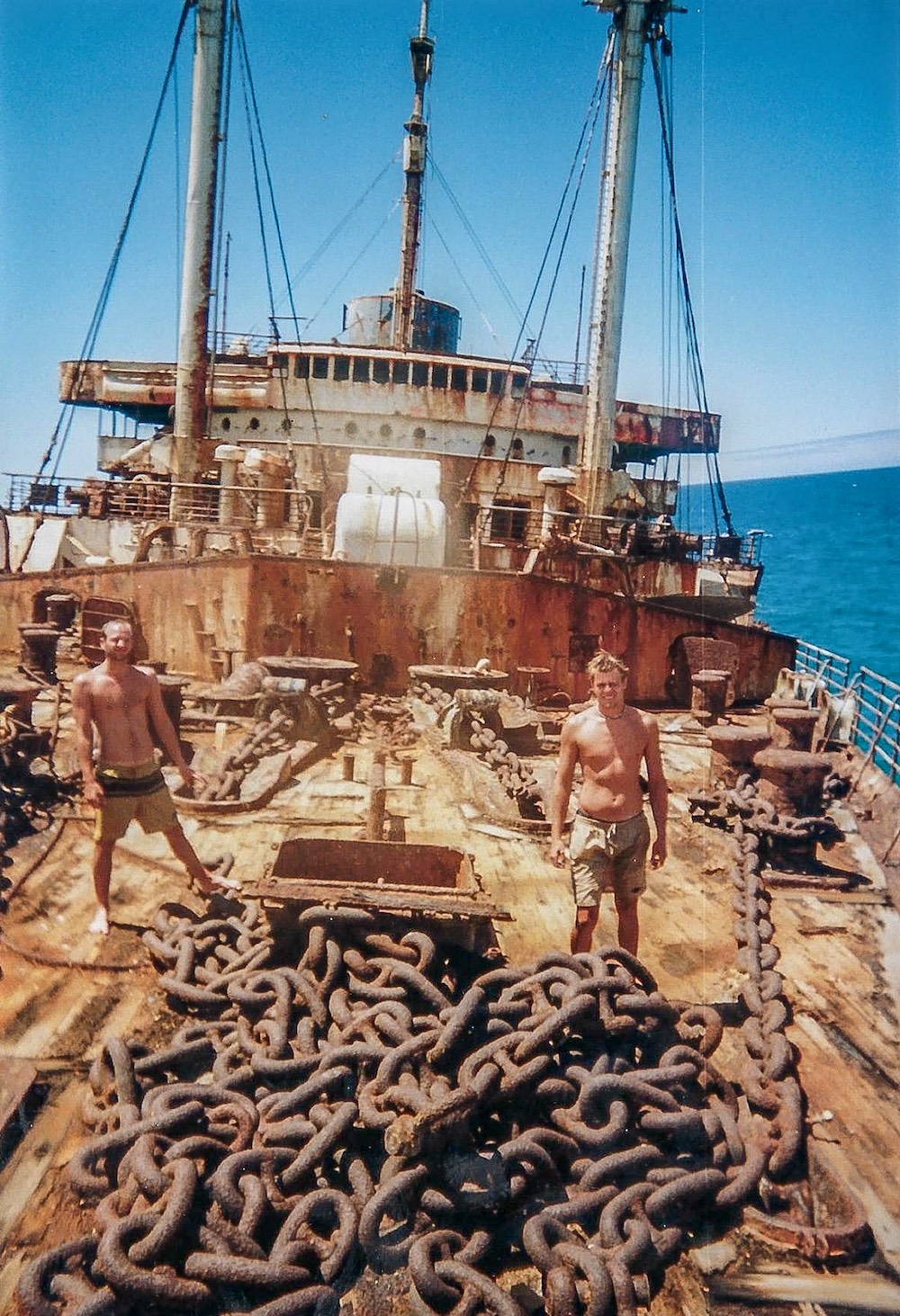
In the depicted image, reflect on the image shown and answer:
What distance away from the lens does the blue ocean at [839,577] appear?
3716cm

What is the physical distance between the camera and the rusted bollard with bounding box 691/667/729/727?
9.98 m

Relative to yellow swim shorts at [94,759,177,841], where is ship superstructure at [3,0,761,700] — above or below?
above

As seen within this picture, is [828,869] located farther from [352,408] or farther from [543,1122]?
[352,408]

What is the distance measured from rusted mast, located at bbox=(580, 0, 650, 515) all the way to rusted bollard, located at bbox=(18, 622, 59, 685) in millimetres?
12072

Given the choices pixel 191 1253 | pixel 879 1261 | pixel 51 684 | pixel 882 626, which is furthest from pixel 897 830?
pixel 882 626

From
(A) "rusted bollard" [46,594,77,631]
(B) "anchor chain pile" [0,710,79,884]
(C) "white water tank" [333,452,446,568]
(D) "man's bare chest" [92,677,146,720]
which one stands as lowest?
(B) "anchor chain pile" [0,710,79,884]

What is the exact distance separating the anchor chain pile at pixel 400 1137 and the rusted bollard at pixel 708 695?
6.67 meters

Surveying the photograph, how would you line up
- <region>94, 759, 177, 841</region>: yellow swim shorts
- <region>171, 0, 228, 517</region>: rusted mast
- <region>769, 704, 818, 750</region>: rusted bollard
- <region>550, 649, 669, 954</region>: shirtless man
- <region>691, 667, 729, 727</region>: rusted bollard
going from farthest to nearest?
<region>171, 0, 228, 517</region>: rusted mast, <region>691, 667, 729, 727</region>: rusted bollard, <region>769, 704, 818, 750</region>: rusted bollard, <region>94, 759, 177, 841</region>: yellow swim shorts, <region>550, 649, 669, 954</region>: shirtless man

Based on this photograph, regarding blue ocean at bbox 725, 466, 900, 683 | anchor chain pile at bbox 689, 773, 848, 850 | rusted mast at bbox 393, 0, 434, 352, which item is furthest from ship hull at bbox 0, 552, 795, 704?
blue ocean at bbox 725, 466, 900, 683

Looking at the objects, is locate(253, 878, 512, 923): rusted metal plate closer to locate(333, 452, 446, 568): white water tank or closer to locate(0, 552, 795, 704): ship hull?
locate(0, 552, 795, 704): ship hull

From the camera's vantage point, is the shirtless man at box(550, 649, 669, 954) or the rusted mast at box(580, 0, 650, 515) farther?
the rusted mast at box(580, 0, 650, 515)

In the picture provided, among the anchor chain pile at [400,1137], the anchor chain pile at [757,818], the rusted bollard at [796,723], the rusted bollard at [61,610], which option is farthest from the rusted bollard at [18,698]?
the rusted bollard at [796,723]

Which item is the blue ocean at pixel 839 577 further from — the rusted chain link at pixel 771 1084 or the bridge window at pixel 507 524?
the rusted chain link at pixel 771 1084

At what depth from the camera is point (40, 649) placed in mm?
9195
